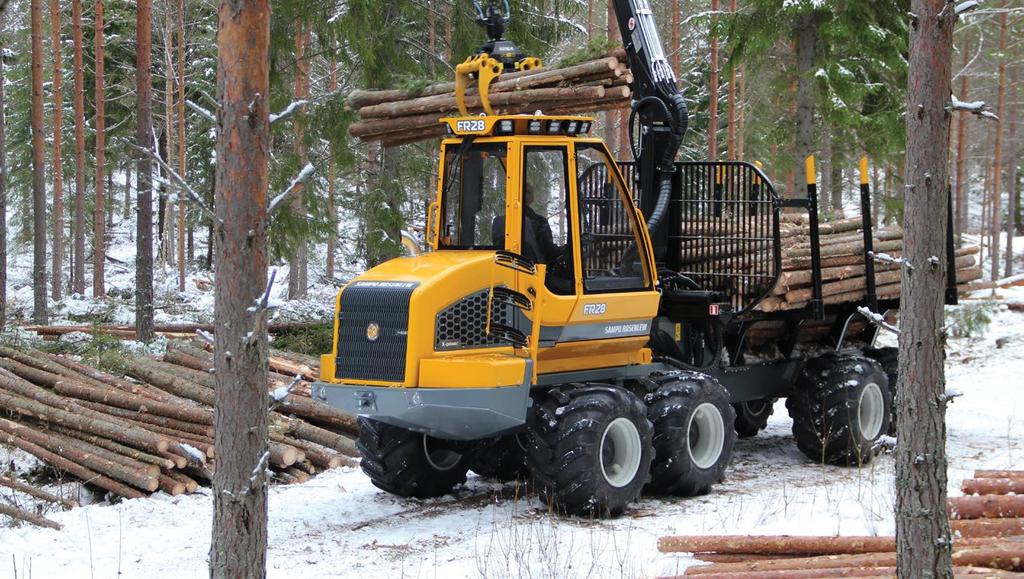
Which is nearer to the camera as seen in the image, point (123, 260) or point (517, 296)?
point (517, 296)

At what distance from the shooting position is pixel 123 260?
4200 centimetres

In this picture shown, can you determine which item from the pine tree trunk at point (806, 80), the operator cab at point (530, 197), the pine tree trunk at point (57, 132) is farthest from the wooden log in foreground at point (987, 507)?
the pine tree trunk at point (57, 132)

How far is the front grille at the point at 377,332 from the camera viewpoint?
844 centimetres

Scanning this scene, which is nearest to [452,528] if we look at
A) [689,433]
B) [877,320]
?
[689,433]

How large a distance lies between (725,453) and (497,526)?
2.54 meters

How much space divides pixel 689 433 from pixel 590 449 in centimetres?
150

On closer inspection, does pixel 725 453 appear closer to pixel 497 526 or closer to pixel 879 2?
pixel 497 526

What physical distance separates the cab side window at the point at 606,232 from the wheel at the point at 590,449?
98 cm

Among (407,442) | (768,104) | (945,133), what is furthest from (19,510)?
(768,104)

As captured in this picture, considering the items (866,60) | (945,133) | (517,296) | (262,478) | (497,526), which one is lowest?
(497,526)

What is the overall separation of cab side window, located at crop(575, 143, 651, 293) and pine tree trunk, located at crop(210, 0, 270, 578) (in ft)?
15.5

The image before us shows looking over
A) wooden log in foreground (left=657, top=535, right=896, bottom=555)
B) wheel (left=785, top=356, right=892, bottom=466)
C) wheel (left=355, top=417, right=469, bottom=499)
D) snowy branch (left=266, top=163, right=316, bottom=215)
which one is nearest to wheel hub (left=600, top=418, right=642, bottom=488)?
wheel (left=355, top=417, right=469, bottom=499)

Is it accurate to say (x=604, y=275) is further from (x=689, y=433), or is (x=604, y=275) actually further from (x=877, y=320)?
(x=877, y=320)

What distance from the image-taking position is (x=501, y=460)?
34.6ft
